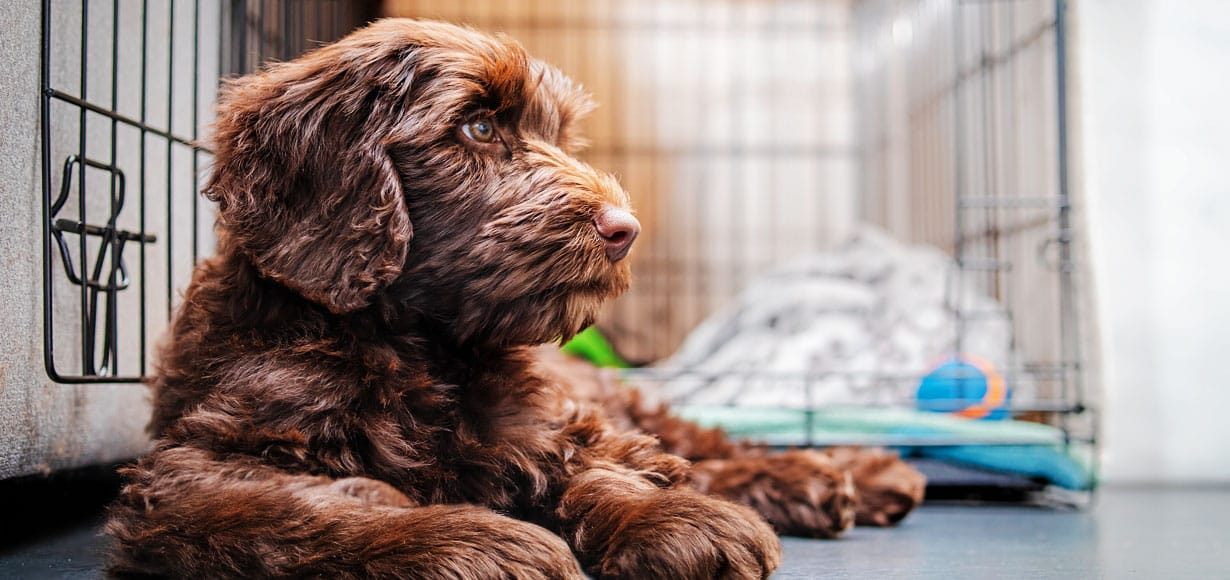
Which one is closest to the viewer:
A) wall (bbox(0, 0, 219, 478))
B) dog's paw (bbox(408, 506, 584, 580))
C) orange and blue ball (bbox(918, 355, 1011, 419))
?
dog's paw (bbox(408, 506, 584, 580))

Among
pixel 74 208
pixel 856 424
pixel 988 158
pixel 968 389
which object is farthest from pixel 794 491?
pixel 988 158

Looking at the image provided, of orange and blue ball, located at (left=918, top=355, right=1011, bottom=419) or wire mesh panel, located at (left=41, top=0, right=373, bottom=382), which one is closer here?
wire mesh panel, located at (left=41, top=0, right=373, bottom=382)

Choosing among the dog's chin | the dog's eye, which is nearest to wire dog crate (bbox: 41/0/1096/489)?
the dog's eye

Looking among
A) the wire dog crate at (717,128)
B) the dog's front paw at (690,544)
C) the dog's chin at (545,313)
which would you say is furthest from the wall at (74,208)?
the wire dog crate at (717,128)

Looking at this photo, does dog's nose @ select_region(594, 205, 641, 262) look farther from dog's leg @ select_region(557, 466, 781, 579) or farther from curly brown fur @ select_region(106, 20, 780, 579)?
dog's leg @ select_region(557, 466, 781, 579)

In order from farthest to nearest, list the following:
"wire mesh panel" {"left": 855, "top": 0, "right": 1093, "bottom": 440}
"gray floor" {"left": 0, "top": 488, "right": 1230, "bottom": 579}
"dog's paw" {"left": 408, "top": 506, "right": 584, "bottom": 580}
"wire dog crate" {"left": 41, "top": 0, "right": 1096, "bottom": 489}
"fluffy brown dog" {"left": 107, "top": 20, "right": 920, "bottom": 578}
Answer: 1. "wire mesh panel" {"left": 855, "top": 0, "right": 1093, "bottom": 440}
2. "wire dog crate" {"left": 41, "top": 0, "right": 1096, "bottom": 489}
3. "gray floor" {"left": 0, "top": 488, "right": 1230, "bottom": 579}
4. "fluffy brown dog" {"left": 107, "top": 20, "right": 920, "bottom": 578}
5. "dog's paw" {"left": 408, "top": 506, "right": 584, "bottom": 580}

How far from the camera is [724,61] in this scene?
20.0ft

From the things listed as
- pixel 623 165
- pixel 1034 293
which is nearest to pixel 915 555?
pixel 1034 293

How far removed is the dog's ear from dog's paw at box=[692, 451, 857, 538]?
75cm

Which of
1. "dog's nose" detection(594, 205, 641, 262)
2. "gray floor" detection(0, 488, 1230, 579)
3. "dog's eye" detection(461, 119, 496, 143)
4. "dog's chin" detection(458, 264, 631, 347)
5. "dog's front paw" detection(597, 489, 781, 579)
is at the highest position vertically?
"dog's eye" detection(461, 119, 496, 143)

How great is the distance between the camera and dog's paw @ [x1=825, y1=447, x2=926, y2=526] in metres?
2.00

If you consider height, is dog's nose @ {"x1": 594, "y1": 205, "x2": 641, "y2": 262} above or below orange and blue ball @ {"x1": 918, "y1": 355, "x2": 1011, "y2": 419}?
above

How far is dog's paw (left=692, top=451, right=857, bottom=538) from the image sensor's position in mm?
1782

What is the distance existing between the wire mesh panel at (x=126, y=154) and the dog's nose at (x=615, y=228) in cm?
66
